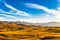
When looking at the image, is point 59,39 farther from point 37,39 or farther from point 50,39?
point 37,39

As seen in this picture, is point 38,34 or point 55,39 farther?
point 38,34

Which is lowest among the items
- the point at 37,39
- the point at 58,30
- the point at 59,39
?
the point at 59,39

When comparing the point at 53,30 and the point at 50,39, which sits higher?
the point at 53,30

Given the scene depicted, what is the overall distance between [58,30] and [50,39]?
4144mm

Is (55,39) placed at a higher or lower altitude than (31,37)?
lower

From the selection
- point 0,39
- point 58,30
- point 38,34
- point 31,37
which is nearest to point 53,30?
point 58,30

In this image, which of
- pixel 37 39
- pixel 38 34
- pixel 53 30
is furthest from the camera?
pixel 53 30

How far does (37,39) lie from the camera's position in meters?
9.61

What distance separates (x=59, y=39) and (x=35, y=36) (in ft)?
10.8

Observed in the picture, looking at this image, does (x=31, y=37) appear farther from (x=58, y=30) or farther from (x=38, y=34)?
(x=58, y=30)

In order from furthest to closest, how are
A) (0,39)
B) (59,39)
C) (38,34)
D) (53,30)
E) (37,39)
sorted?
(53,30) < (38,34) < (37,39) < (0,39) < (59,39)

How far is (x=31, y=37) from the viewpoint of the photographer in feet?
32.7

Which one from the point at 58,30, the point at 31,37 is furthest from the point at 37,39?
the point at 58,30

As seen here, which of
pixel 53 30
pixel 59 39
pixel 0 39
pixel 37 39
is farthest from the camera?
pixel 53 30
